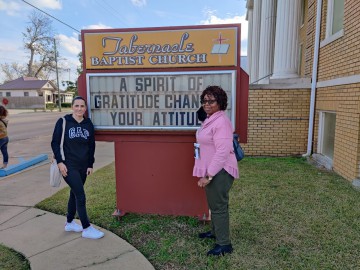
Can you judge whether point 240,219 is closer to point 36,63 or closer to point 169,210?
point 169,210

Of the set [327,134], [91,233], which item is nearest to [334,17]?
[327,134]

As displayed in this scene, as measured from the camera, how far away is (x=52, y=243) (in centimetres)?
341

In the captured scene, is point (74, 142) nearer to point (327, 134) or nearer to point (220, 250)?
point (220, 250)

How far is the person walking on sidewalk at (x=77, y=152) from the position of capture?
330 cm

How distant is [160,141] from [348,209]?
277 cm

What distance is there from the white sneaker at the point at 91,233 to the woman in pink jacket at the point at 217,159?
1.30 meters

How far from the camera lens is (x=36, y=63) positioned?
7081 centimetres

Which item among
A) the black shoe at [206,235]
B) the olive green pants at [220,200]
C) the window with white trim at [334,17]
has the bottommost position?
the black shoe at [206,235]

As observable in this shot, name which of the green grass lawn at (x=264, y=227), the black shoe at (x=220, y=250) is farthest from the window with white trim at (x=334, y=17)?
the black shoe at (x=220, y=250)

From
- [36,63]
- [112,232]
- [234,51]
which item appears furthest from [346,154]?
[36,63]

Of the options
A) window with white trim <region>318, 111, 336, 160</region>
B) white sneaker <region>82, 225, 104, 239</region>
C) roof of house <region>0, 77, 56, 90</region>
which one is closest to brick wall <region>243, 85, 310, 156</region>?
window with white trim <region>318, 111, 336, 160</region>

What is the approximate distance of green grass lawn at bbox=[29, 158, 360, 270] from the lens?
9.93ft

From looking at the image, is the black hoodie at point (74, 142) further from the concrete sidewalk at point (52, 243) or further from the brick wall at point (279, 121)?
the brick wall at point (279, 121)

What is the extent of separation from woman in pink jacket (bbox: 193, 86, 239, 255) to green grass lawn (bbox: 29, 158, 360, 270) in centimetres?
33
